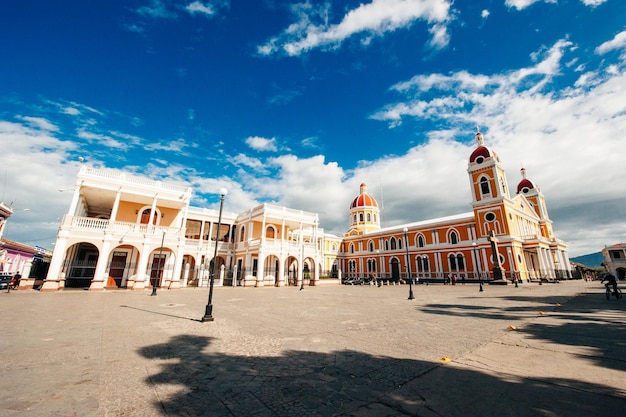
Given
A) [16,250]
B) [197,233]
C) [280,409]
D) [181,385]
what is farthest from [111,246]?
[16,250]

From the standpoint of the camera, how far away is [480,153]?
124 feet

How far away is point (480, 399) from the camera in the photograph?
9.45 ft

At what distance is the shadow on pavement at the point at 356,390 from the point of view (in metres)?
2.69

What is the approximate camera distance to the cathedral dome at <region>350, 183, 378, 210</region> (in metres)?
58.4

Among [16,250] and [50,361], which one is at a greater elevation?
[16,250]

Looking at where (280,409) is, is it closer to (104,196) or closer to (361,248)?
(104,196)

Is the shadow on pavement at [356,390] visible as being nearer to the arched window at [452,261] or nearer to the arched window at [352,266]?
the arched window at [452,261]

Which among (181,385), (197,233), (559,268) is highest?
(197,233)

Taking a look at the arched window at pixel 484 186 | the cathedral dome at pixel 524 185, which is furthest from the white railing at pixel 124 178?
the cathedral dome at pixel 524 185

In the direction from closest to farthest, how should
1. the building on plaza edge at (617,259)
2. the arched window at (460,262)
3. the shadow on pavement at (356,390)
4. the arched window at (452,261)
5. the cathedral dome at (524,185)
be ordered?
the shadow on pavement at (356,390), the arched window at (460,262), the arched window at (452,261), the cathedral dome at (524,185), the building on plaza edge at (617,259)

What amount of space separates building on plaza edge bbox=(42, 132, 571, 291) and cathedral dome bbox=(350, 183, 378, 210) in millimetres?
7371

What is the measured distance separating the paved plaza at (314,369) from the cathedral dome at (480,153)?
3535 centimetres

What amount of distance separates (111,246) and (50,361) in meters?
19.5

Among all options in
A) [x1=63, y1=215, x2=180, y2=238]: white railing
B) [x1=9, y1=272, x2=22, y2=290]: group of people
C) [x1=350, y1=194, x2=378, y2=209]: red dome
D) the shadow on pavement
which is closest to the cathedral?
[x1=350, y1=194, x2=378, y2=209]: red dome
